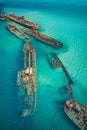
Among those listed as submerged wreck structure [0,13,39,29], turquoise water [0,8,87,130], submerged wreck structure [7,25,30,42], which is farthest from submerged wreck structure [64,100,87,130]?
submerged wreck structure [0,13,39,29]

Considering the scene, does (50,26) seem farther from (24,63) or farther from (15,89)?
(15,89)

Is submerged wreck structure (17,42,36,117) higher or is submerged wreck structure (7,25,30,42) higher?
→ submerged wreck structure (7,25,30,42)

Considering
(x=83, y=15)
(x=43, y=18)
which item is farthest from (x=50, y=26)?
(x=83, y=15)

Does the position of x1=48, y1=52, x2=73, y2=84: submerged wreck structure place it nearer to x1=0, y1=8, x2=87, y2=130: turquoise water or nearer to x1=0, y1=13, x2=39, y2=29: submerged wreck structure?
x1=0, y1=8, x2=87, y2=130: turquoise water

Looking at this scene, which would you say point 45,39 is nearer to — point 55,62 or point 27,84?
point 55,62

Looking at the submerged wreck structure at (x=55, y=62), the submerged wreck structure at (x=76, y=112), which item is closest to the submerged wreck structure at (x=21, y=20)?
the submerged wreck structure at (x=55, y=62)

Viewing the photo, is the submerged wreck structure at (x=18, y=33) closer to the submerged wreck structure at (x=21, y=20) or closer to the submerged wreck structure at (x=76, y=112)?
the submerged wreck structure at (x=21, y=20)
